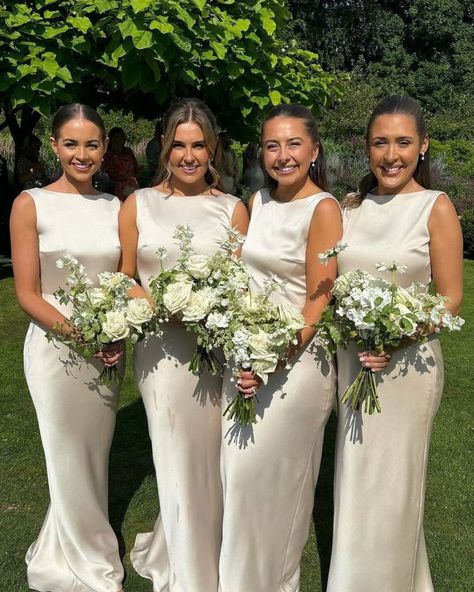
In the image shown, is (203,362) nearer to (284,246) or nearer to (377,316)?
(284,246)

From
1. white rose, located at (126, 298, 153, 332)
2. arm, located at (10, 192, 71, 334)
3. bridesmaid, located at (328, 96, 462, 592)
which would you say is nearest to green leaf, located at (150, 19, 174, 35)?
arm, located at (10, 192, 71, 334)

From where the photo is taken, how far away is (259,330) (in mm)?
2818

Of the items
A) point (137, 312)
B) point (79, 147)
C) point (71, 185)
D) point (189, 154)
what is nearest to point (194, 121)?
point (189, 154)

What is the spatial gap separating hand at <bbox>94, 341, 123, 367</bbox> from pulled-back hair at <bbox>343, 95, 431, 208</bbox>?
55.7 inches

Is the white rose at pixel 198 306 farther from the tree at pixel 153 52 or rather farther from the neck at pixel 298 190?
the tree at pixel 153 52

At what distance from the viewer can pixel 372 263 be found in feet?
9.99

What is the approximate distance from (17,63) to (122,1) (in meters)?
1.30

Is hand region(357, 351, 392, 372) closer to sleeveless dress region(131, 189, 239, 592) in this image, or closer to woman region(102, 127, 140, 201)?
sleeveless dress region(131, 189, 239, 592)

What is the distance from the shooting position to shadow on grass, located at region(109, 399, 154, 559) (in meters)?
4.73

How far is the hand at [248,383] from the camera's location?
2.97m

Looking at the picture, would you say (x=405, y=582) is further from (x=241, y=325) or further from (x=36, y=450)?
(x=36, y=450)

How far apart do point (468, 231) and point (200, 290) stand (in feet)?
51.7

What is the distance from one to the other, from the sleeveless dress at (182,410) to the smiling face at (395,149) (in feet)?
2.69

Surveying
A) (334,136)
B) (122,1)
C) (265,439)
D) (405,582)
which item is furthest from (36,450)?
(334,136)
